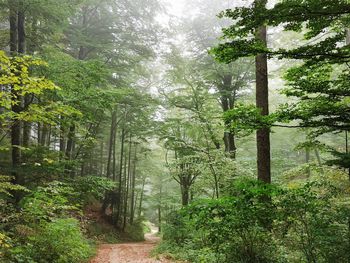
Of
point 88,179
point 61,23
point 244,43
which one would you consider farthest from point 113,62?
point 244,43

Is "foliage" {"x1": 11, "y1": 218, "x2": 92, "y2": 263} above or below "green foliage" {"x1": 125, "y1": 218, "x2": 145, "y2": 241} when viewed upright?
above

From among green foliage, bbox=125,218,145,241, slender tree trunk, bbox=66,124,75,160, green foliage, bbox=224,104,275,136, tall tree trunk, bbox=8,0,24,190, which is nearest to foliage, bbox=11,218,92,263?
tall tree trunk, bbox=8,0,24,190

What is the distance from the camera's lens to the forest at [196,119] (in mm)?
5145

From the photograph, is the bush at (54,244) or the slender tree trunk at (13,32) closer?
the bush at (54,244)

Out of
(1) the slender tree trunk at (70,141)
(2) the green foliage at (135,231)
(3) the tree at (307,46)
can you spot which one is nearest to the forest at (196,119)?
(3) the tree at (307,46)

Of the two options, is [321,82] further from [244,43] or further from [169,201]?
[169,201]

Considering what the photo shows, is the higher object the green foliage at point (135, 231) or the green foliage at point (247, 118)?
the green foliage at point (247, 118)

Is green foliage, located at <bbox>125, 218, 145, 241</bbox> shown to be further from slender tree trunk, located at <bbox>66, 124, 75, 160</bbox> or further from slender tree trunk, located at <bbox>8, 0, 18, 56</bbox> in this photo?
slender tree trunk, located at <bbox>8, 0, 18, 56</bbox>

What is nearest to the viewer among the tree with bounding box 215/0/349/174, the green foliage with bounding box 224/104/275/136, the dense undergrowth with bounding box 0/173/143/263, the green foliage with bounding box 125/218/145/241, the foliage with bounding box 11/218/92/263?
the tree with bounding box 215/0/349/174

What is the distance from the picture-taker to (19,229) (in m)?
9.39

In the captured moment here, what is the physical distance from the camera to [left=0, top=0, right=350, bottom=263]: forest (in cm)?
514

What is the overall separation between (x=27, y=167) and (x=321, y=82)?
348 inches

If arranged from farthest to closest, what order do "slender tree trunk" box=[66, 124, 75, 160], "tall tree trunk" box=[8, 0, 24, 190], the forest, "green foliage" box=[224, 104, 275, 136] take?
"slender tree trunk" box=[66, 124, 75, 160] < "tall tree trunk" box=[8, 0, 24, 190] < "green foliage" box=[224, 104, 275, 136] < the forest

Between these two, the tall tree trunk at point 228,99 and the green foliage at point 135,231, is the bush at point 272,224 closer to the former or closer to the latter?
the tall tree trunk at point 228,99
